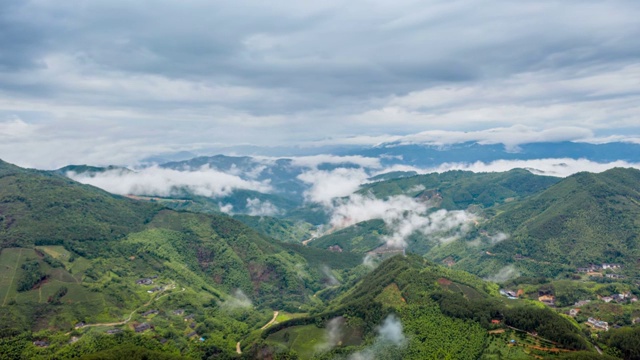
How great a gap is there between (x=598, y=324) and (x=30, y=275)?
7409 inches

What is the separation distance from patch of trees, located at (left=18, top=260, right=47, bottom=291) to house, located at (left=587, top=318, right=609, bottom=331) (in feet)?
603

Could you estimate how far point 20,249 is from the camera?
7160 inches

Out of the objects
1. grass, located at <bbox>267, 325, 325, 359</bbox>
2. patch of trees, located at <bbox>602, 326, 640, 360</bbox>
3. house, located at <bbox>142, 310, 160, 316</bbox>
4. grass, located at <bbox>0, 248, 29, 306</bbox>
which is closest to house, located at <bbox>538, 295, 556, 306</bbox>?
patch of trees, located at <bbox>602, 326, 640, 360</bbox>

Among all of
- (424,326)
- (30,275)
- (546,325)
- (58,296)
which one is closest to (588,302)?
(546,325)

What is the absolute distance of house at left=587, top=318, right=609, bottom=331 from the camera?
12838 centimetres

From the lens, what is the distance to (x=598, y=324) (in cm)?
13050

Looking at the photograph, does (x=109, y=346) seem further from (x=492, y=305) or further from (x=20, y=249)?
(x=492, y=305)

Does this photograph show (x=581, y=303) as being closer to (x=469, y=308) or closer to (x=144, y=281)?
(x=469, y=308)

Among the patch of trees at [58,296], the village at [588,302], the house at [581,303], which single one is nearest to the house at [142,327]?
the patch of trees at [58,296]

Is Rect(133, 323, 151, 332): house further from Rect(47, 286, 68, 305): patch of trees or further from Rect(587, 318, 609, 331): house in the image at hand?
Rect(587, 318, 609, 331): house

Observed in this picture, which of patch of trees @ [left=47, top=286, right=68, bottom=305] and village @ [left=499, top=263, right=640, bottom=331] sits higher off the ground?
patch of trees @ [left=47, top=286, right=68, bottom=305]

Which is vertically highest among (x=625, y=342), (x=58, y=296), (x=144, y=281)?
(x=58, y=296)

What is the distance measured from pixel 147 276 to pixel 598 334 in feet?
553

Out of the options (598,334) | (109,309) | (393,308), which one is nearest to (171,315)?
(109,309)
